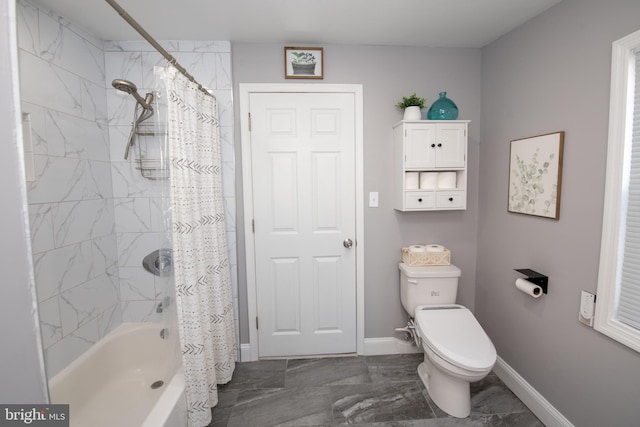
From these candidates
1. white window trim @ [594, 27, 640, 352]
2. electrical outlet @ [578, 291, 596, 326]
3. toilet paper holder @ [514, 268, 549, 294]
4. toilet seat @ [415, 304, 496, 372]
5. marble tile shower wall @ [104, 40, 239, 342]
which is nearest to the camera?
white window trim @ [594, 27, 640, 352]

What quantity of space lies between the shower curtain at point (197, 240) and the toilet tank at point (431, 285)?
1.34 metres

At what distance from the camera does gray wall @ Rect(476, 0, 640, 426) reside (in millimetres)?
1288

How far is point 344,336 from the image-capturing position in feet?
7.25

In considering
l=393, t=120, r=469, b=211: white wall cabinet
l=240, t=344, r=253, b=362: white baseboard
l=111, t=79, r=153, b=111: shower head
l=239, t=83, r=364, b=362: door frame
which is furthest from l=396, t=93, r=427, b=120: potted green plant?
l=240, t=344, r=253, b=362: white baseboard

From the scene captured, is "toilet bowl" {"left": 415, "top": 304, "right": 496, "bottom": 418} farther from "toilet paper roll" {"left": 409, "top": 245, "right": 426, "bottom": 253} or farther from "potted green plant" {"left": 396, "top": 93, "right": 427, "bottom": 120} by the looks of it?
"potted green plant" {"left": 396, "top": 93, "right": 427, "bottom": 120}

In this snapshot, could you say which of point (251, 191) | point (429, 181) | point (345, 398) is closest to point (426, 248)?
point (429, 181)

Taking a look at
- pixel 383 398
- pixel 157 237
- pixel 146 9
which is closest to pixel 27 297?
pixel 157 237

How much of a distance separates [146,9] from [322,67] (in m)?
1.12

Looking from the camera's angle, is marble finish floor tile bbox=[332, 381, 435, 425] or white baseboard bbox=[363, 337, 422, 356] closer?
marble finish floor tile bbox=[332, 381, 435, 425]

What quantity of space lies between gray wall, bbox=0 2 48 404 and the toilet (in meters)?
1.71

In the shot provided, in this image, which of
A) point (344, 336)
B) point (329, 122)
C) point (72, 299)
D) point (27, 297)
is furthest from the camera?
point (344, 336)

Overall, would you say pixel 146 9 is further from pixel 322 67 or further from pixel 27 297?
pixel 27 297

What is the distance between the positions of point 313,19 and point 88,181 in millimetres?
1737

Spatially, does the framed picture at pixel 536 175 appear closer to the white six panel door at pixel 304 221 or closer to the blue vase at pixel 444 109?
the blue vase at pixel 444 109
